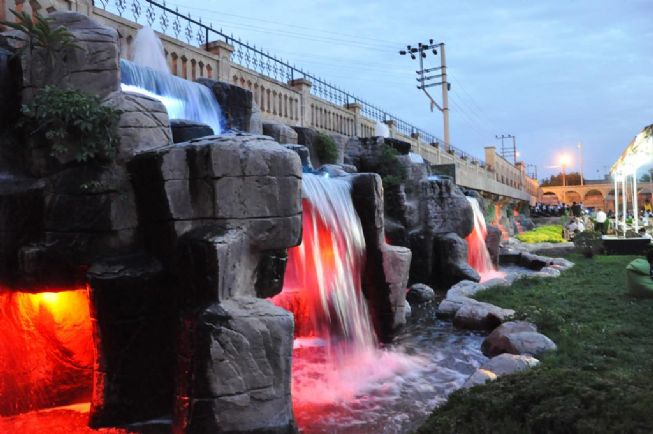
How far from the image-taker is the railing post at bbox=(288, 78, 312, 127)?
15305 millimetres

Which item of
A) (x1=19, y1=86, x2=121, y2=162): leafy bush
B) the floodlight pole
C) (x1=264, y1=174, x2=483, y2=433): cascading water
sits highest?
the floodlight pole

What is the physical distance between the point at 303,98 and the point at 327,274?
8.68 m

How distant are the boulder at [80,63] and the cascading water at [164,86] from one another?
1996mm

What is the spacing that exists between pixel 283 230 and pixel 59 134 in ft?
7.90

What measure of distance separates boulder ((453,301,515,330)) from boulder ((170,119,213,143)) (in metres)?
5.25

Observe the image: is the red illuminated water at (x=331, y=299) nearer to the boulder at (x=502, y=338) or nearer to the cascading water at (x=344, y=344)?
the cascading water at (x=344, y=344)

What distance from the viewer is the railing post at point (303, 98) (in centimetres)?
1530

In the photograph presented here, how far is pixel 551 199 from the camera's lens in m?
90.8

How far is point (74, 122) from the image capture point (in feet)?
17.4

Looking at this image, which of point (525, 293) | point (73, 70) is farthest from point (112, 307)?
point (525, 293)

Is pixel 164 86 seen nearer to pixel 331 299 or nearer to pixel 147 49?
pixel 147 49

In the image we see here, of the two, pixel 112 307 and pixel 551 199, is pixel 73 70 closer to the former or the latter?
pixel 112 307

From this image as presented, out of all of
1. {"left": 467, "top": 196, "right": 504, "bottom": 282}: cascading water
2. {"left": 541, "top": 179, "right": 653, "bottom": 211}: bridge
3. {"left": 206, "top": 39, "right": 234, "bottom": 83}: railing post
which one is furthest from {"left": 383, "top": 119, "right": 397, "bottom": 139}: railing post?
{"left": 541, "top": 179, "right": 653, "bottom": 211}: bridge

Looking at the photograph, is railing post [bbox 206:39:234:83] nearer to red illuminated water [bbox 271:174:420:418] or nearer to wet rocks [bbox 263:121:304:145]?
wet rocks [bbox 263:121:304:145]
